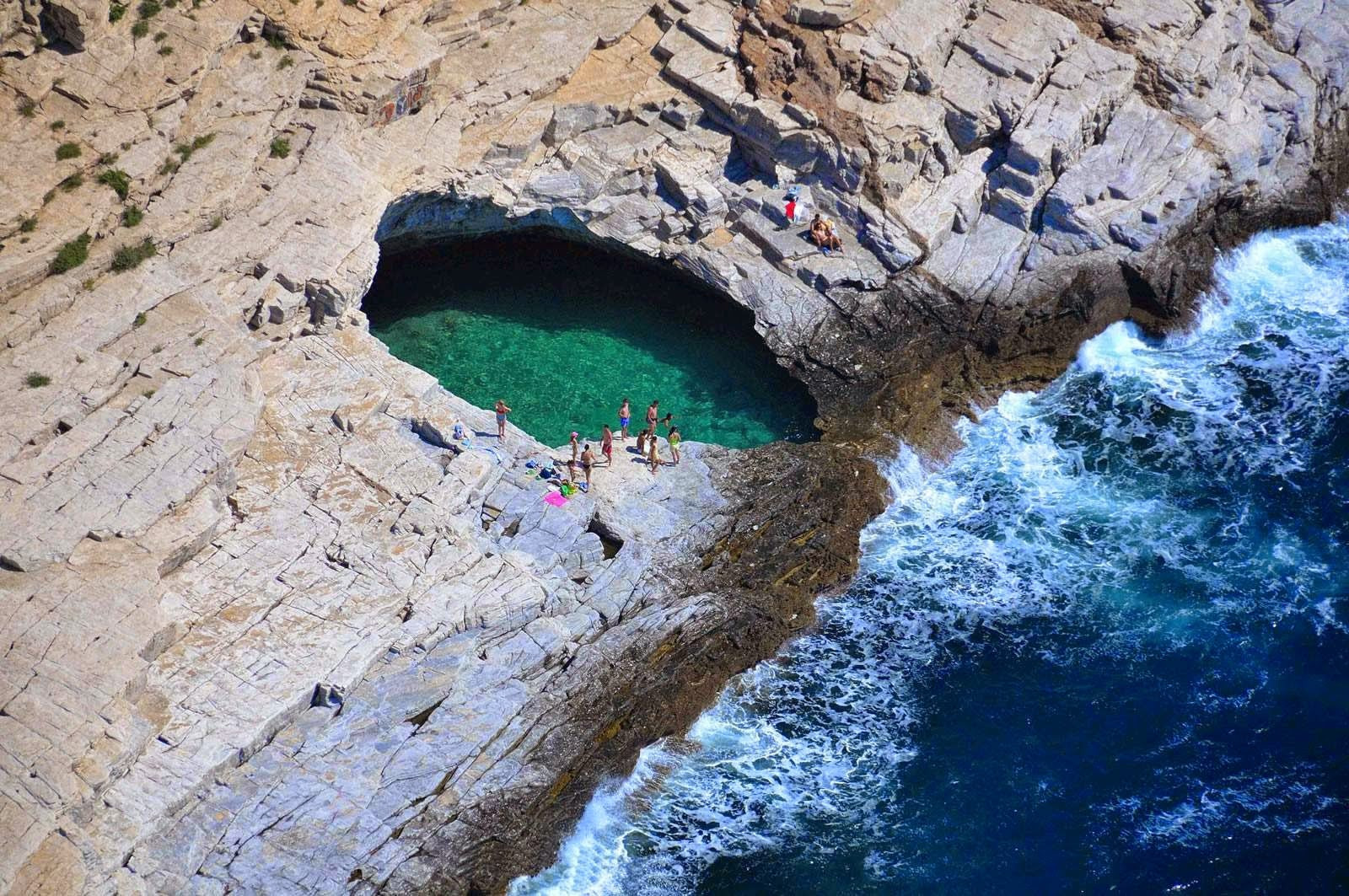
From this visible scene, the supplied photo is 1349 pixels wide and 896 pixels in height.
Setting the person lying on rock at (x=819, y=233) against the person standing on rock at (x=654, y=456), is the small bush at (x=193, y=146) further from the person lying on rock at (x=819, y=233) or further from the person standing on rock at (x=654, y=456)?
the person lying on rock at (x=819, y=233)

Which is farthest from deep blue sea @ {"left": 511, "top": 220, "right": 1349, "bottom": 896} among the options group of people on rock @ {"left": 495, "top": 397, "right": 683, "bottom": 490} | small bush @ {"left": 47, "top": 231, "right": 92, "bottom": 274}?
small bush @ {"left": 47, "top": 231, "right": 92, "bottom": 274}

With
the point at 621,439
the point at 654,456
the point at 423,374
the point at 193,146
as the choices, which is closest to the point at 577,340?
the point at 621,439

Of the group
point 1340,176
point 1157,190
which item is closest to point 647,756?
point 1157,190

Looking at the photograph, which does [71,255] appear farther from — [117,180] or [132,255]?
[117,180]

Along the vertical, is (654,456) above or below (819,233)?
below

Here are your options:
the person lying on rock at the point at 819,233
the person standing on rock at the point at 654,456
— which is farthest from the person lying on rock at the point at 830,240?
the person standing on rock at the point at 654,456

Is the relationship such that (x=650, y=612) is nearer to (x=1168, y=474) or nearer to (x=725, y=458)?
(x=725, y=458)

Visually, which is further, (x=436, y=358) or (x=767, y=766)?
(x=436, y=358)
